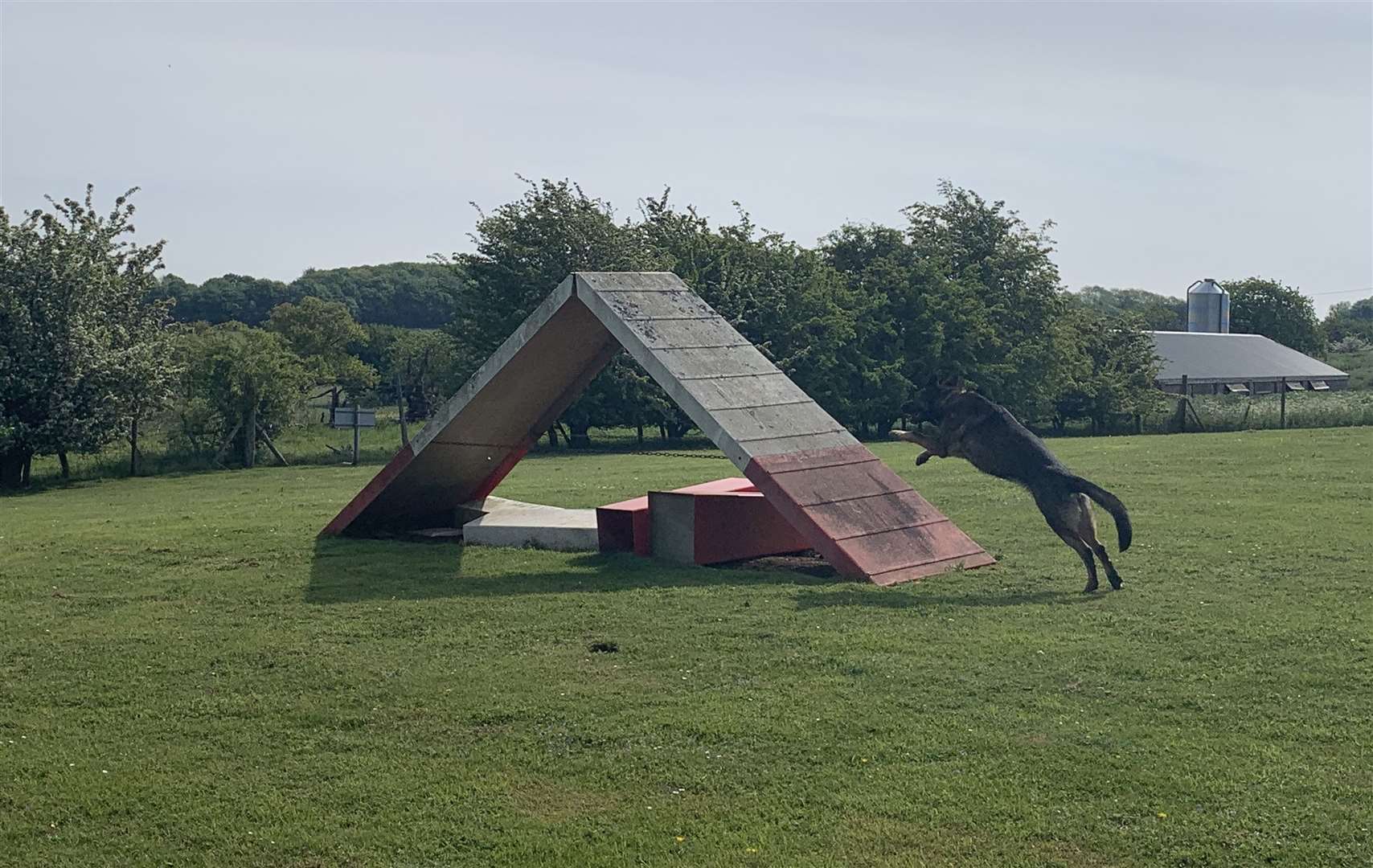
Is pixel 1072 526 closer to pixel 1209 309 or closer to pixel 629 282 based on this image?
pixel 629 282

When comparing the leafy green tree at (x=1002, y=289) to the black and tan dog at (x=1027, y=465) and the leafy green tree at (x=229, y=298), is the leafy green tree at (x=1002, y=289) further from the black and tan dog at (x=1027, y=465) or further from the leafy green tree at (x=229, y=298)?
the leafy green tree at (x=229, y=298)

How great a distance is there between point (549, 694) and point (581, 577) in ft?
15.1

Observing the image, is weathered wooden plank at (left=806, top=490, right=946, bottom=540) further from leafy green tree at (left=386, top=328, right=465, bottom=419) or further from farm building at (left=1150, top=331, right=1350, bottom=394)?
farm building at (left=1150, top=331, right=1350, bottom=394)

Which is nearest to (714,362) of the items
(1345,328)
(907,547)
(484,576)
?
(907,547)

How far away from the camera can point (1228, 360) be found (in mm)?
63594

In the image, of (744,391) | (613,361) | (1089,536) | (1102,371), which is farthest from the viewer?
(1102,371)

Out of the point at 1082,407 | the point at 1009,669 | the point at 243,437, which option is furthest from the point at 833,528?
the point at 1082,407

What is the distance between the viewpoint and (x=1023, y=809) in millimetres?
6672

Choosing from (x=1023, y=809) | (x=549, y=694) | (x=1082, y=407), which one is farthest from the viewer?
(x=1082, y=407)

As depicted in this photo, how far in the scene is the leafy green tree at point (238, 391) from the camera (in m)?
33.4

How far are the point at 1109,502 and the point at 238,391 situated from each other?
25.6 metres

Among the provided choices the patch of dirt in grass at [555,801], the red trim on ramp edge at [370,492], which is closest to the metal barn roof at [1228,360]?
the red trim on ramp edge at [370,492]

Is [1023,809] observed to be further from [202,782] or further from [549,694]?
[202,782]

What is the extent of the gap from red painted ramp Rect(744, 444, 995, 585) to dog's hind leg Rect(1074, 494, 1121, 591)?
4.58 ft
